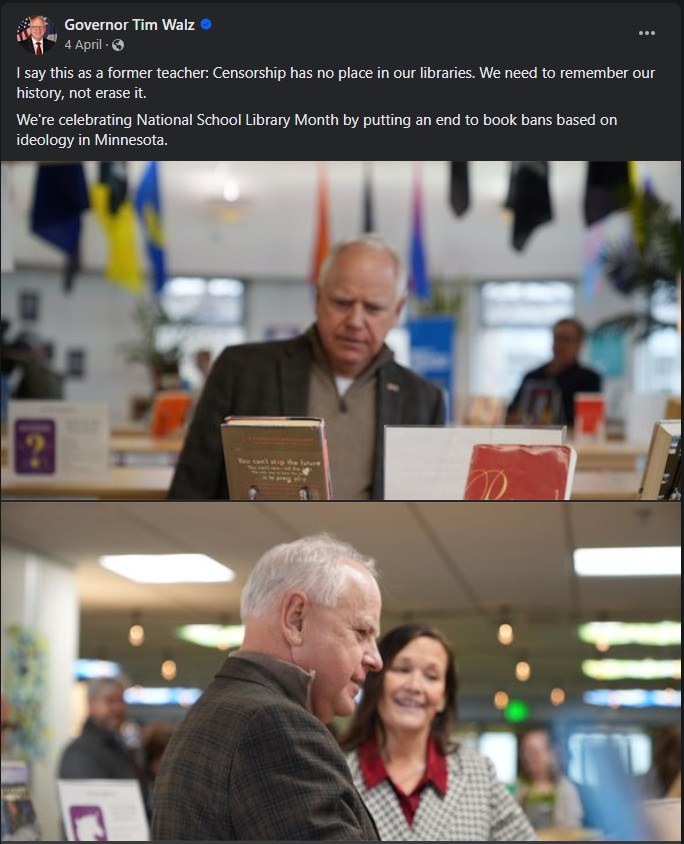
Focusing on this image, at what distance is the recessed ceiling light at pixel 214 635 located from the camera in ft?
5.82

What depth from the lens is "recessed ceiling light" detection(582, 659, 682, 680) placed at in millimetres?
2154

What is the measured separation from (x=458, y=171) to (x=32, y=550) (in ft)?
18.2

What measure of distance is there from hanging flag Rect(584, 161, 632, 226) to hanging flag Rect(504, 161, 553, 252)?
0.39m

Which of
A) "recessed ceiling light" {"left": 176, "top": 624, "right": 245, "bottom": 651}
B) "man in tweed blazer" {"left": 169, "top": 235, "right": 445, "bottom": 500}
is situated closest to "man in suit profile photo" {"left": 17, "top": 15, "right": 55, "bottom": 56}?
"recessed ceiling light" {"left": 176, "top": 624, "right": 245, "bottom": 651}

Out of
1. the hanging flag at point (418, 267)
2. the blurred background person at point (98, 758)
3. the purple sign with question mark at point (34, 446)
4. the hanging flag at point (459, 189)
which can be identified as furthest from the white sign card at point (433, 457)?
the hanging flag at point (418, 267)

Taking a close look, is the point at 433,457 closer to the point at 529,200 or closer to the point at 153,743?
the point at 153,743

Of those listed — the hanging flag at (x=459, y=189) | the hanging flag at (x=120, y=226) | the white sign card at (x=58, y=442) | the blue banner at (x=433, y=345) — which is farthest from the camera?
the blue banner at (x=433, y=345)

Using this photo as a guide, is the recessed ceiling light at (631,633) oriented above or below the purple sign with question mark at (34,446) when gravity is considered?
below

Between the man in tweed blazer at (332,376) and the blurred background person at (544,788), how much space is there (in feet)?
3.80

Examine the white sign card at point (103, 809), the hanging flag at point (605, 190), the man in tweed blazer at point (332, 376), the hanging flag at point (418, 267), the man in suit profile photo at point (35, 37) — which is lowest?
the white sign card at point (103, 809)

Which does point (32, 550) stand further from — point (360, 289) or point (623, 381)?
point (623, 381)

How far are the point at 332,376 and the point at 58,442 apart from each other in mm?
785

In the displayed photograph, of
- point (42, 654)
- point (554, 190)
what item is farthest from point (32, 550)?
point (554, 190)

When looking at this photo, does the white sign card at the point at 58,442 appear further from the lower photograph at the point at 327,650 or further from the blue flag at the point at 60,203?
the blue flag at the point at 60,203
